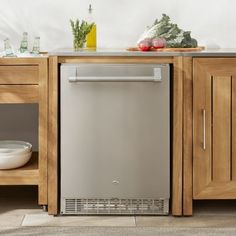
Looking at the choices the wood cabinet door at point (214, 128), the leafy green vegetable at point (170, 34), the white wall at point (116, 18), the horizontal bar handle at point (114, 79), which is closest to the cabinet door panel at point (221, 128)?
the wood cabinet door at point (214, 128)

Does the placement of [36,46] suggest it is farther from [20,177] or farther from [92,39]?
[20,177]

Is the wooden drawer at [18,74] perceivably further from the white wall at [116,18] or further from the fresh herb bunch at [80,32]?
the white wall at [116,18]

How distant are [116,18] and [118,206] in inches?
49.6

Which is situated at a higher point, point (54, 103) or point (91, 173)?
point (54, 103)

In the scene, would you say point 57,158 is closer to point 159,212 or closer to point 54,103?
point 54,103

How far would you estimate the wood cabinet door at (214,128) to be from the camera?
9.80 ft

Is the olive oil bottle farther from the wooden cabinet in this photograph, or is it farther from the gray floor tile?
the gray floor tile

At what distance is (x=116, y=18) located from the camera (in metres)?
3.73

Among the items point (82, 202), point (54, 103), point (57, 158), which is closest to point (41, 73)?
point (54, 103)

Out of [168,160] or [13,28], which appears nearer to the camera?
[168,160]

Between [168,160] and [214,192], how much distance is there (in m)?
0.29

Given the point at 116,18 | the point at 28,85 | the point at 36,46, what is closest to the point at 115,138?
the point at 28,85

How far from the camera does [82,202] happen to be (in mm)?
3049

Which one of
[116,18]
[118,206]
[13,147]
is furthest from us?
[116,18]
